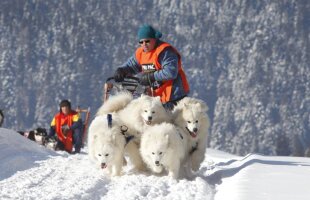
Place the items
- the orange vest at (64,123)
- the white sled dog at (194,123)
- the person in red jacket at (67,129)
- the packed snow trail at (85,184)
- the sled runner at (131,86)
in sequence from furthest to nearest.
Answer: the orange vest at (64,123) → the person in red jacket at (67,129) → the sled runner at (131,86) → the white sled dog at (194,123) → the packed snow trail at (85,184)

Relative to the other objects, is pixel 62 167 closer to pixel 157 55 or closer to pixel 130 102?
pixel 130 102

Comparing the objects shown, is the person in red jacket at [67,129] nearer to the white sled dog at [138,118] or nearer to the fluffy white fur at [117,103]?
the fluffy white fur at [117,103]

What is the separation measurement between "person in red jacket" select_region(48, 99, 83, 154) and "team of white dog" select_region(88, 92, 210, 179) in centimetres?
619

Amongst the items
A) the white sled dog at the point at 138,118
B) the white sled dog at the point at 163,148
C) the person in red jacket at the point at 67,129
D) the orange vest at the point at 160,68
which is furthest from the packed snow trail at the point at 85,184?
the person in red jacket at the point at 67,129

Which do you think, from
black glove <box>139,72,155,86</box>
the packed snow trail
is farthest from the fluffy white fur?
the packed snow trail

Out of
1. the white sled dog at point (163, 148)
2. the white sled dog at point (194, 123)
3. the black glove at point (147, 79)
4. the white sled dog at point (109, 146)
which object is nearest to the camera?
the white sled dog at point (163, 148)

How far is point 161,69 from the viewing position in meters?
9.67

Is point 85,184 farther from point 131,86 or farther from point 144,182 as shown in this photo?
point 131,86

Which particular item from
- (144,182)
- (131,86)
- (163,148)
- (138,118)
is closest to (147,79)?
(131,86)

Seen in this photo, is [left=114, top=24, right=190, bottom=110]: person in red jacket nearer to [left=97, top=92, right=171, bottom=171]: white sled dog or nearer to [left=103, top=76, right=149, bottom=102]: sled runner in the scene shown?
[left=103, top=76, right=149, bottom=102]: sled runner

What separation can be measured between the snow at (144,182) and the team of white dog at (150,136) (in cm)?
18

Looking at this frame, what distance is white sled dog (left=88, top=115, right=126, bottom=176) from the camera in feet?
28.5

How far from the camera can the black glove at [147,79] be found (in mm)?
9633

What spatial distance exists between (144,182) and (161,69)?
2.25m
